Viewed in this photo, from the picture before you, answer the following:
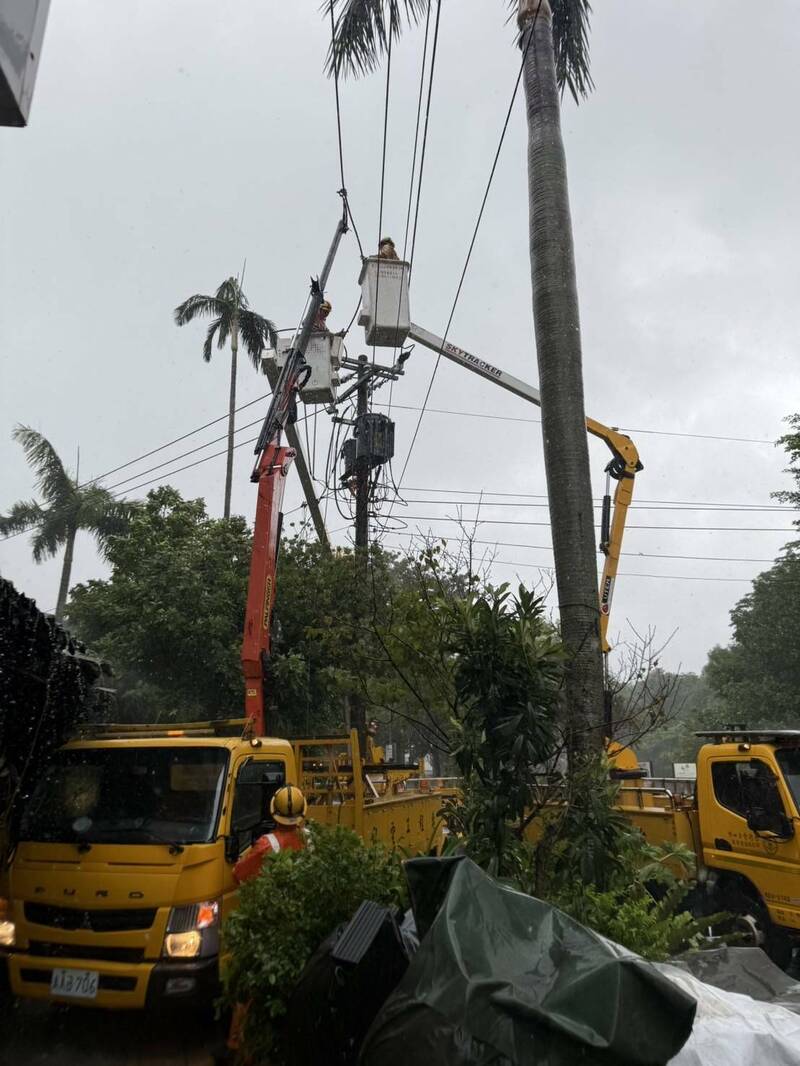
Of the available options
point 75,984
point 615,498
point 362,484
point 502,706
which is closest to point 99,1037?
point 75,984

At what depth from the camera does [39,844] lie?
196 inches

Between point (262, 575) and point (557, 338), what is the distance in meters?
4.38

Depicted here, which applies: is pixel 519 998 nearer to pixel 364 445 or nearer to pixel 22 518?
pixel 364 445

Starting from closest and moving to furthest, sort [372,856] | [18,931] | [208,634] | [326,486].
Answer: [372,856], [18,931], [208,634], [326,486]

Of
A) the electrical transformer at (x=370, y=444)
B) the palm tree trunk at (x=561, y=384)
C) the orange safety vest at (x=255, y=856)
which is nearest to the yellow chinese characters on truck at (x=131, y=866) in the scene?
the orange safety vest at (x=255, y=856)

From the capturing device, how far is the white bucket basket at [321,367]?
16.5m

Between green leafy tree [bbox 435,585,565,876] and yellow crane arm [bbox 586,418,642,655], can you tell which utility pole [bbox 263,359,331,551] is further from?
green leafy tree [bbox 435,585,565,876]

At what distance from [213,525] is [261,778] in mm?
12373

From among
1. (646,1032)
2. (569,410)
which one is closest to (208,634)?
(569,410)

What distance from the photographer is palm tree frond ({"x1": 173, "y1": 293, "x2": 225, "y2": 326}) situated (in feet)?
91.4

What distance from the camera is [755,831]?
21.1 ft

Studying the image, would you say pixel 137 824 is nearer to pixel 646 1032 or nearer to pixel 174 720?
pixel 646 1032

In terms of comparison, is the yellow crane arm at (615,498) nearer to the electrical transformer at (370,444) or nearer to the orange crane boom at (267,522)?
the orange crane boom at (267,522)

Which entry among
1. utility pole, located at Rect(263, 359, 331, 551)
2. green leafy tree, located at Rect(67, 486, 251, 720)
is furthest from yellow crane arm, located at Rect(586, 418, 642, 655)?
green leafy tree, located at Rect(67, 486, 251, 720)
